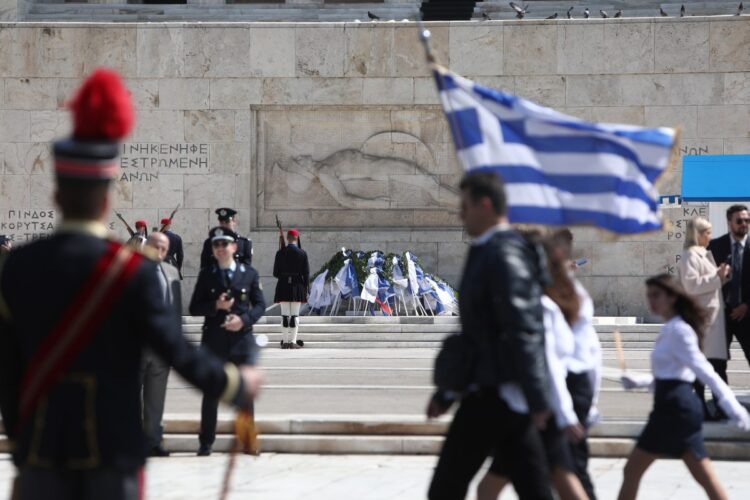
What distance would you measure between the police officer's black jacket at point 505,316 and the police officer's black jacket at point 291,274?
15.1 meters

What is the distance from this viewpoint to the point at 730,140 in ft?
80.5

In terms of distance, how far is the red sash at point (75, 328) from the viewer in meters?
3.85

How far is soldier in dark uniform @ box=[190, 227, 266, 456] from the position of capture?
10219mm

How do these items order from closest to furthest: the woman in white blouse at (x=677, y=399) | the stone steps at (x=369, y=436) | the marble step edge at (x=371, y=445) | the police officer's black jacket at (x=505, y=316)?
the police officer's black jacket at (x=505, y=316), the woman in white blouse at (x=677, y=399), the marble step edge at (x=371, y=445), the stone steps at (x=369, y=436)

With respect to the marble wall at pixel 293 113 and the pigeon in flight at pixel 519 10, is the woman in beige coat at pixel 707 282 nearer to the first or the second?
the marble wall at pixel 293 113

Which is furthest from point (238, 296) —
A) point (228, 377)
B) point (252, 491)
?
point (228, 377)

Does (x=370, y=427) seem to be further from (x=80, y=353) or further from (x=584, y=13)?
(x=584, y=13)

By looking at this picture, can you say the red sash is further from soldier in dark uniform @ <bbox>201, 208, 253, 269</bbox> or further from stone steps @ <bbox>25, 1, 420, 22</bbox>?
stone steps @ <bbox>25, 1, 420, 22</bbox>

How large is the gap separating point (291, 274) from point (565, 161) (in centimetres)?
1412

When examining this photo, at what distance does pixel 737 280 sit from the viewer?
11.2 meters

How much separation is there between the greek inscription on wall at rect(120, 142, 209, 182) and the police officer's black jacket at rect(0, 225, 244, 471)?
2122 cm

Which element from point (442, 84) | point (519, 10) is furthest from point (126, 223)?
point (442, 84)

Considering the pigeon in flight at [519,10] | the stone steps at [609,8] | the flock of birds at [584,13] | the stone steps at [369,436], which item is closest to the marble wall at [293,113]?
the pigeon in flight at [519,10]

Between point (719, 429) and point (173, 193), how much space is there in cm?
1613
